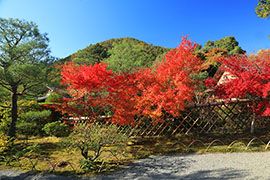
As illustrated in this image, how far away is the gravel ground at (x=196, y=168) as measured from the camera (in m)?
8.36

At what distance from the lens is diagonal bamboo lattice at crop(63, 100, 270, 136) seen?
15.3 metres

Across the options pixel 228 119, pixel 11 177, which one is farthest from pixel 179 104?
pixel 11 177

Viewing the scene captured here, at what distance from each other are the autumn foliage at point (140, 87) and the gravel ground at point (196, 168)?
2.42 meters

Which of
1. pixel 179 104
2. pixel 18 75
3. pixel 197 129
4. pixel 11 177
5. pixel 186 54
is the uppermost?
pixel 186 54

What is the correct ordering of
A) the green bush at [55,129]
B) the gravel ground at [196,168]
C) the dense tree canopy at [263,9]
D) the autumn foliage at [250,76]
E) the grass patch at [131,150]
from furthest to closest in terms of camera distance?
the green bush at [55,129]
the dense tree canopy at [263,9]
the autumn foliage at [250,76]
the grass patch at [131,150]
the gravel ground at [196,168]

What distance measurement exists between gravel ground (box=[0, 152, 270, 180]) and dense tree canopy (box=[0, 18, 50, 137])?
13.9 ft

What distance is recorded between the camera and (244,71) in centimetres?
1284

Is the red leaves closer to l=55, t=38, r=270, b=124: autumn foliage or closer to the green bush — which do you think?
l=55, t=38, r=270, b=124: autumn foliage

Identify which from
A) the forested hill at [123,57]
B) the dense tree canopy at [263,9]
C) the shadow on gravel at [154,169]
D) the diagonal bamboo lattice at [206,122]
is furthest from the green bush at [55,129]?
the dense tree canopy at [263,9]

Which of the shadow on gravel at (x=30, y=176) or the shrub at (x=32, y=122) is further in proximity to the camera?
the shrub at (x=32, y=122)

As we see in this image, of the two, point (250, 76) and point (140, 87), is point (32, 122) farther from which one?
point (250, 76)

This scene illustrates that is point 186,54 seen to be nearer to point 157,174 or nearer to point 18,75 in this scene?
point 157,174

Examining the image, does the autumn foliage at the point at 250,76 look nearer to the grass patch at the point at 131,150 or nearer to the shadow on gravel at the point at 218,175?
the grass patch at the point at 131,150

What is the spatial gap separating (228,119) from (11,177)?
1146 cm
